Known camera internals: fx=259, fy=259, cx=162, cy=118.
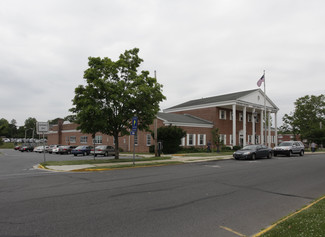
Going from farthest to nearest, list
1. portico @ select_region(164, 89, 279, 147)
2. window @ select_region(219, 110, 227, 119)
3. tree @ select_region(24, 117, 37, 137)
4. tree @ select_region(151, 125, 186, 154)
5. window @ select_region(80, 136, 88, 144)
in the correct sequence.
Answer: tree @ select_region(24, 117, 37, 137)
window @ select_region(80, 136, 88, 144)
window @ select_region(219, 110, 227, 119)
portico @ select_region(164, 89, 279, 147)
tree @ select_region(151, 125, 186, 154)

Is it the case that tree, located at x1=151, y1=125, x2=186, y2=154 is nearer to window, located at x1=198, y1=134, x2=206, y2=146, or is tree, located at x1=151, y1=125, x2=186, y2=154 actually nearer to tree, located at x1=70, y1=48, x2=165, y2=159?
window, located at x1=198, y1=134, x2=206, y2=146

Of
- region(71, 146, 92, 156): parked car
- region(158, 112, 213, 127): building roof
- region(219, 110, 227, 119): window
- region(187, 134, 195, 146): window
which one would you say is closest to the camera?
region(71, 146, 92, 156): parked car

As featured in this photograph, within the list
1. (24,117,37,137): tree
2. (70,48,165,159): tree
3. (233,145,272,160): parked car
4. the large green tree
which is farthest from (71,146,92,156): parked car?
(24,117,37,137): tree

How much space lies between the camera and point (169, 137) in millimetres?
30828

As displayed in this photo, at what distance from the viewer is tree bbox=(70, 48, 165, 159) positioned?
18.7 metres

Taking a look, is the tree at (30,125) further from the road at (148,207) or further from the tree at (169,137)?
the road at (148,207)

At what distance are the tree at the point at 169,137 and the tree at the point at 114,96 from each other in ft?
31.0

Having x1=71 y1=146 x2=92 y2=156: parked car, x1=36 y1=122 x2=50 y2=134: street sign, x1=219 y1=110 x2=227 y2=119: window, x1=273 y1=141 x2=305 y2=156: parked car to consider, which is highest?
x1=219 y1=110 x2=227 y2=119: window

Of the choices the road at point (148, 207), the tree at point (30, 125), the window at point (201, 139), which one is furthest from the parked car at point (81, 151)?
the tree at point (30, 125)

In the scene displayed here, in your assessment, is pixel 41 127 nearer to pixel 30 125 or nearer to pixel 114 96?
pixel 114 96

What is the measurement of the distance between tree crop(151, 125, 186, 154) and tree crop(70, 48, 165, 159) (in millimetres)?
9455

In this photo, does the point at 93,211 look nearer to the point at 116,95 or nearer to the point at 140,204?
the point at 140,204

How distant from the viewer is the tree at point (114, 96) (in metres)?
18.7

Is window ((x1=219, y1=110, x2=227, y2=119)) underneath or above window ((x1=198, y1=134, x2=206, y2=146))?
above
